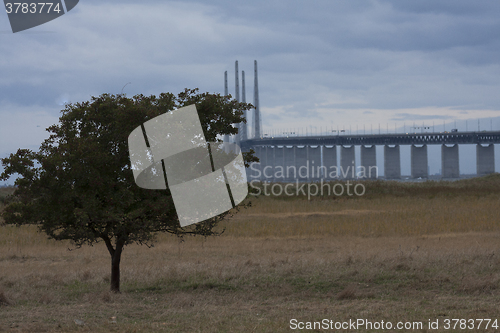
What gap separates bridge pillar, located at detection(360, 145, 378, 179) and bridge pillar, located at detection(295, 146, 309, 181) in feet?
51.2

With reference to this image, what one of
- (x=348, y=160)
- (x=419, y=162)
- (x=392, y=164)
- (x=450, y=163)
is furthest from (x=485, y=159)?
(x=348, y=160)

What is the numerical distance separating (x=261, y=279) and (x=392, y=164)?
396 ft

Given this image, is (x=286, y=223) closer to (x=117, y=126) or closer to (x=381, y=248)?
(x=381, y=248)

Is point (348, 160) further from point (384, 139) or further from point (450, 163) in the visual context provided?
point (450, 163)

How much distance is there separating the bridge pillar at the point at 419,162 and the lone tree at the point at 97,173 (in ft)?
389

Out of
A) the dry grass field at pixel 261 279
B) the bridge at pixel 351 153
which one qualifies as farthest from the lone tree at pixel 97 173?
the bridge at pixel 351 153

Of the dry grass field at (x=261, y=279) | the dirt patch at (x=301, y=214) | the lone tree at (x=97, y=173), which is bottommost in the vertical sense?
the dirt patch at (x=301, y=214)

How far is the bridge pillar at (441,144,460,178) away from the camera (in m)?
125

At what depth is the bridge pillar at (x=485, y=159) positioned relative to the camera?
12119 cm

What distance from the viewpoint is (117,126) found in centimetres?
1185

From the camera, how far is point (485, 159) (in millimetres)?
122500

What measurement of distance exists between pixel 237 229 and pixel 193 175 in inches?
624

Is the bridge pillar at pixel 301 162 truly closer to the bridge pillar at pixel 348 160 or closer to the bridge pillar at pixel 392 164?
the bridge pillar at pixel 348 160

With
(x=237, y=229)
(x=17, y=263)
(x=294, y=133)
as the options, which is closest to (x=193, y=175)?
(x=17, y=263)
